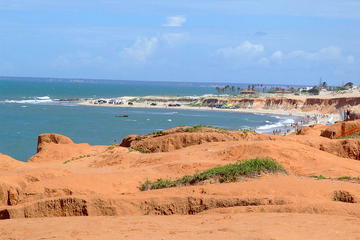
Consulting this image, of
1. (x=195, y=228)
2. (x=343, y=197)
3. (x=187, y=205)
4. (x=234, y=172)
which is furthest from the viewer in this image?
(x=234, y=172)

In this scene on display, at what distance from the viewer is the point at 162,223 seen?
435 inches

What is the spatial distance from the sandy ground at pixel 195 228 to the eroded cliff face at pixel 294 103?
287ft

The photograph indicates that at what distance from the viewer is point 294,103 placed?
11319 centimetres

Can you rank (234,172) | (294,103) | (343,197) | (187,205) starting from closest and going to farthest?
(187,205) < (343,197) < (234,172) < (294,103)

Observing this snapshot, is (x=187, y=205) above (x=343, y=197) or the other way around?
the other way around

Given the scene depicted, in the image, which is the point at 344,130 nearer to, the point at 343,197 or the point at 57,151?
the point at 57,151

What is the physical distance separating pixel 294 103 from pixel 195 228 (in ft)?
347

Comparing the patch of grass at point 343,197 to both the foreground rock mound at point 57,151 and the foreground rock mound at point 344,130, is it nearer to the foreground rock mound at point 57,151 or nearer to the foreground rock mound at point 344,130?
the foreground rock mound at point 57,151

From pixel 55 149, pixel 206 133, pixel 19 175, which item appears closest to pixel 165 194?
pixel 19 175

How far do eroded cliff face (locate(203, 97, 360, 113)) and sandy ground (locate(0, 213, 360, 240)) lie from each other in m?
87.5

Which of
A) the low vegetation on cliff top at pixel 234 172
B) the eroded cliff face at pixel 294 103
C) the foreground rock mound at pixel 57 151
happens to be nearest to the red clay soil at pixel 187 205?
the low vegetation on cliff top at pixel 234 172

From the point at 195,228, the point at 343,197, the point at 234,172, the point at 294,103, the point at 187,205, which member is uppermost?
the point at 234,172

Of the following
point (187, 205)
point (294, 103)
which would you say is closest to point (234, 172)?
point (187, 205)

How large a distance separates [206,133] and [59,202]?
51.6 ft
